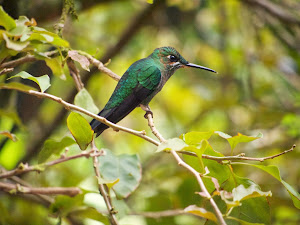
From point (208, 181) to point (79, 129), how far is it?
1.37 feet

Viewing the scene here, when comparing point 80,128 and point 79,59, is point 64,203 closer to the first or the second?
point 80,128

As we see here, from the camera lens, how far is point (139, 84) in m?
2.00

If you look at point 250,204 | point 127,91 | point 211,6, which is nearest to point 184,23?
point 211,6

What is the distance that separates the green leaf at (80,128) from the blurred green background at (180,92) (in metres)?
0.78

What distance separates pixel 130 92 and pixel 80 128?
62cm

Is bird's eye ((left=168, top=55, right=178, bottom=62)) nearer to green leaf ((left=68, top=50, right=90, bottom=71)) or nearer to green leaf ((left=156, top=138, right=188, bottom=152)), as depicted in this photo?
green leaf ((left=68, top=50, right=90, bottom=71))

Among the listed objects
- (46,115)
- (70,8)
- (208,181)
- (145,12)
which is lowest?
(46,115)

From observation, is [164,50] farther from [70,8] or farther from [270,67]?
[270,67]

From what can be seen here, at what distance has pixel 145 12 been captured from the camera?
3016mm

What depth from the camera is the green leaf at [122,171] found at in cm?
150

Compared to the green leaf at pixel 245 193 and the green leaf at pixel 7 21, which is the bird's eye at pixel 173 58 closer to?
the green leaf at pixel 7 21

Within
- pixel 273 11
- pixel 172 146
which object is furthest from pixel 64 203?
pixel 273 11

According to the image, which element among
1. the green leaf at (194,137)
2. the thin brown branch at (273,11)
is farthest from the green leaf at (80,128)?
the thin brown branch at (273,11)

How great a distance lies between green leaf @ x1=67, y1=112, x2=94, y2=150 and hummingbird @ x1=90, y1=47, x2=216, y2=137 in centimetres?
34
